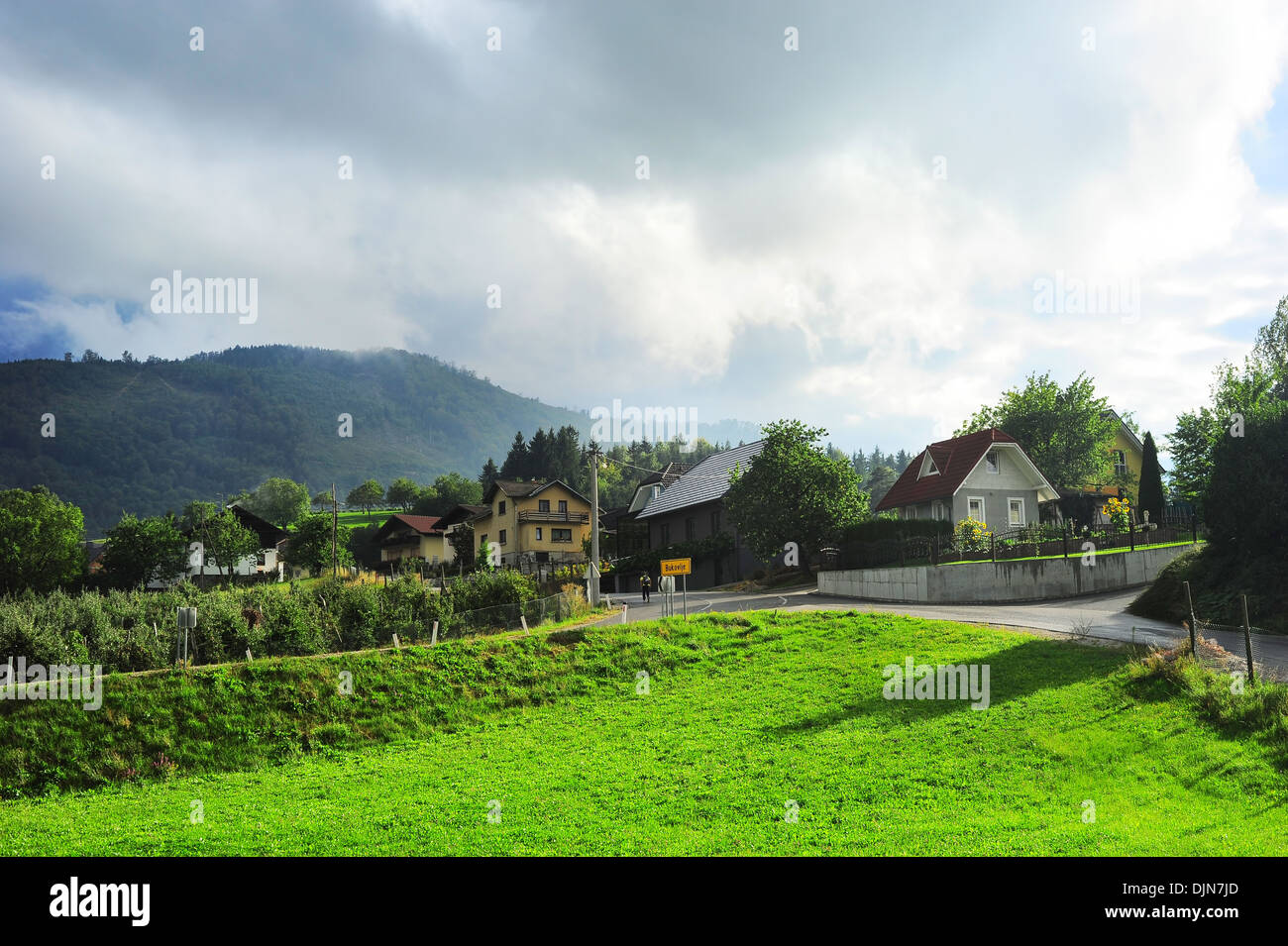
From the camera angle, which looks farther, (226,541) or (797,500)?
(226,541)

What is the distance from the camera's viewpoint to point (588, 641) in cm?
2228

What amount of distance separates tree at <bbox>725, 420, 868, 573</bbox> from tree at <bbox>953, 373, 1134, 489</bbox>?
2722 cm

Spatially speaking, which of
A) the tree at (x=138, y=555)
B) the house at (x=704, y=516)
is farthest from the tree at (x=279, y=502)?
the house at (x=704, y=516)

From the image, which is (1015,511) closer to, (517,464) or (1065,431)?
(1065,431)

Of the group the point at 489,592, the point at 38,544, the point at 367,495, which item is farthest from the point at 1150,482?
the point at 367,495

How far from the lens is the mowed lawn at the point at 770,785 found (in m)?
9.95

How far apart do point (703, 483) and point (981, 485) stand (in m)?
19.5

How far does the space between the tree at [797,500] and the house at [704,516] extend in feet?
19.0

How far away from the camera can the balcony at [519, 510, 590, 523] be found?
7425cm

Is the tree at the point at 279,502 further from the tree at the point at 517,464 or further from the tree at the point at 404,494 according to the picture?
the tree at the point at 517,464

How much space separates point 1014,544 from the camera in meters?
33.9

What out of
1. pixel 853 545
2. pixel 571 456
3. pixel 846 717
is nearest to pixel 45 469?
pixel 571 456
